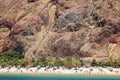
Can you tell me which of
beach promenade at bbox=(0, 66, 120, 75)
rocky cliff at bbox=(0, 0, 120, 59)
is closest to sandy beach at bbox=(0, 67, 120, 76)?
beach promenade at bbox=(0, 66, 120, 75)

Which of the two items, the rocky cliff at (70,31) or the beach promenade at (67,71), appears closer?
the beach promenade at (67,71)

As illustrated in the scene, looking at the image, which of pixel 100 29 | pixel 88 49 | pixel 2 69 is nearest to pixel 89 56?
pixel 88 49

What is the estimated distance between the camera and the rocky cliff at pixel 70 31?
162m

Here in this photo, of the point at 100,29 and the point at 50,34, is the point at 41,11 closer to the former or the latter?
the point at 50,34

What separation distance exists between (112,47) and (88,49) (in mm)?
11462

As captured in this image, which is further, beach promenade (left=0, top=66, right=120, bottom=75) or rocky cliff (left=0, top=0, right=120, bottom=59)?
rocky cliff (left=0, top=0, right=120, bottom=59)

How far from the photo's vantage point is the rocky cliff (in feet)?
530

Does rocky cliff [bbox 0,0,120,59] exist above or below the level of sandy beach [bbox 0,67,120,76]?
above

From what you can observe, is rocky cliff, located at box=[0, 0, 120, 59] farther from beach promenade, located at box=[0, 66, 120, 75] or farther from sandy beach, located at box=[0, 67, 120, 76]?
sandy beach, located at box=[0, 67, 120, 76]

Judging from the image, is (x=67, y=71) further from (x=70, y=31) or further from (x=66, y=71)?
(x=70, y=31)

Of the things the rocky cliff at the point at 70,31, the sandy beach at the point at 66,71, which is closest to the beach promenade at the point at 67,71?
the sandy beach at the point at 66,71

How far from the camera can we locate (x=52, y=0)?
19950cm

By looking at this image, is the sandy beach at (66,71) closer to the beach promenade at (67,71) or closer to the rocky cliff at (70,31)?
the beach promenade at (67,71)

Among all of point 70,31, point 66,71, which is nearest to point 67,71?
point 66,71
